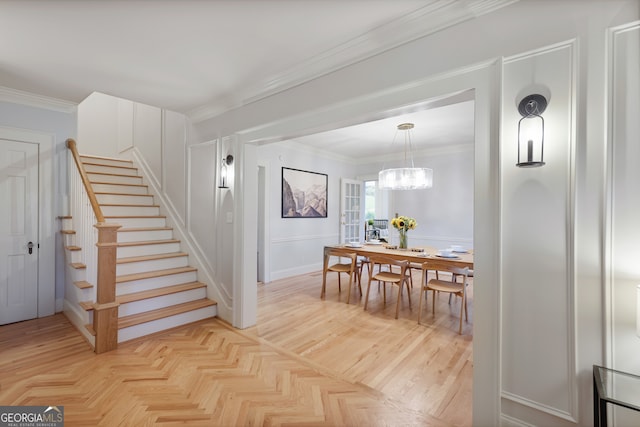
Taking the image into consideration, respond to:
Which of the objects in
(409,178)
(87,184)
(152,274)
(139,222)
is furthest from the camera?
(409,178)

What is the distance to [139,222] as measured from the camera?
4.16 metres

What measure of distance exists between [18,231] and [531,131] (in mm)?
5063

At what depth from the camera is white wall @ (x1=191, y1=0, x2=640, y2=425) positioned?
1.37 metres

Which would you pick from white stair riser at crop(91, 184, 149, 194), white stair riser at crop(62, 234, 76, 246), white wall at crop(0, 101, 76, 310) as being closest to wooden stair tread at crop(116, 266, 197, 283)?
white stair riser at crop(62, 234, 76, 246)

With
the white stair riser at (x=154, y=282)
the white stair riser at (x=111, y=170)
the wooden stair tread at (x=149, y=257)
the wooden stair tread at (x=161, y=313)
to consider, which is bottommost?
the wooden stair tread at (x=161, y=313)

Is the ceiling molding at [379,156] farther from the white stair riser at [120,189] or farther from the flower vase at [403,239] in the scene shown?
the white stair riser at [120,189]

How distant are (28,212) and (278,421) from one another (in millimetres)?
3841

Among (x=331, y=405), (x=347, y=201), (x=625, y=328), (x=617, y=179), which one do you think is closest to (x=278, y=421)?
(x=331, y=405)

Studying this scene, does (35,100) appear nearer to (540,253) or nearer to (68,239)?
(68,239)

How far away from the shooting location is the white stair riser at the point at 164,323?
9.49 feet

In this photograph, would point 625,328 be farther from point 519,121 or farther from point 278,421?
point 278,421

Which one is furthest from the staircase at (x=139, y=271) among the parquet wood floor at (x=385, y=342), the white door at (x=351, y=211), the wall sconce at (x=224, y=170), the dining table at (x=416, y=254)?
the white door at (x=351, y=211)

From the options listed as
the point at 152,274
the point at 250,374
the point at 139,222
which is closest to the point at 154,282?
the point at 152,274

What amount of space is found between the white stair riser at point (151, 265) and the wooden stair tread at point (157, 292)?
0.33 meters
